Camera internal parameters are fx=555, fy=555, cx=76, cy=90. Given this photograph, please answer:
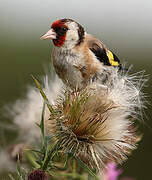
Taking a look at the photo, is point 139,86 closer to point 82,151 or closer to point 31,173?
point 82,151

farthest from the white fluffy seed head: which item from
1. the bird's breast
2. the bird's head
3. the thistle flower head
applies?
the bird's head

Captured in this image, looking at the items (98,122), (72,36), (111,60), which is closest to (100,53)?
(111,60)

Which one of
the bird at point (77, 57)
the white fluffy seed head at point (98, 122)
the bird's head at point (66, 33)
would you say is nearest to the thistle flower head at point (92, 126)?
the white fluffy seed head at point (98, 122)

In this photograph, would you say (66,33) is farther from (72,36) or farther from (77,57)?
(77,57)

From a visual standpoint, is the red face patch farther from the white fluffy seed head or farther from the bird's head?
the white fluffy seed head

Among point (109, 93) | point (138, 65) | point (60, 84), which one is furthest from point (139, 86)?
point (138, 65)

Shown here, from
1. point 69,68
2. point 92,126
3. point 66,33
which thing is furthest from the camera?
point 66,33

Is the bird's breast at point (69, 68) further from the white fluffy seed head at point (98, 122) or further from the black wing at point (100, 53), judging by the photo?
the white fluffy seed head at point (98, 122)
